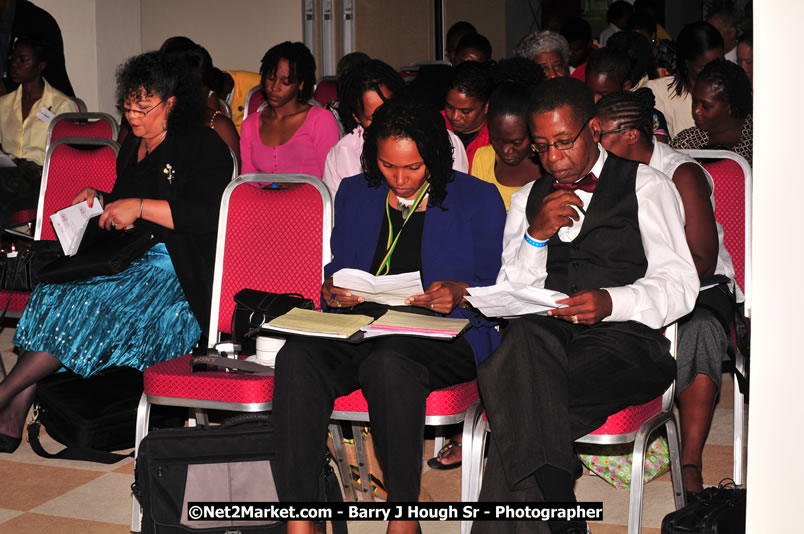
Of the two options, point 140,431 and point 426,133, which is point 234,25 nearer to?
point 426,133

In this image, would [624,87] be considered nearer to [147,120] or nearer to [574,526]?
[147,120]

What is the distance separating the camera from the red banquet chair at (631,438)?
7.98 ft

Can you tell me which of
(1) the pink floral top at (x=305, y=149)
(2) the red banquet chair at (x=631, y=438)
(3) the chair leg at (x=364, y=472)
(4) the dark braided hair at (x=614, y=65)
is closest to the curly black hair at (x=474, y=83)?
(1) the pink floral top at (x=305, y=149)

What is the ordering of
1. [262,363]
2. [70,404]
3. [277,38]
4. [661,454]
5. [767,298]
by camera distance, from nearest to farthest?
[767,298] → [262,363] → [661,454] → [70,404] → [277,38]

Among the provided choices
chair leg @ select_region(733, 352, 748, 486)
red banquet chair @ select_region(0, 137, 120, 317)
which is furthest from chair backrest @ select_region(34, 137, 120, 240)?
chair leg @ select_region(733, 352, 748, 486)

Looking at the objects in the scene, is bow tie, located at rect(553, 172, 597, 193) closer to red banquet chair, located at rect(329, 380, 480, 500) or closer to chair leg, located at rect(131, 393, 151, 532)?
red banquet chair, located at rect(329, 380, 480, 500)

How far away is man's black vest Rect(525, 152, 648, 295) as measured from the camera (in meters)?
2.70

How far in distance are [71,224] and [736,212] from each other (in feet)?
7.71

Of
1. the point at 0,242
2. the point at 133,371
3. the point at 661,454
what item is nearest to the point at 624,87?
the point at 661,454

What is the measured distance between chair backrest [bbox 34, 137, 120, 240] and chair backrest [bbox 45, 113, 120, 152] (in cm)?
64

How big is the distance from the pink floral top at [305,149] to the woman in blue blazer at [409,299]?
1.42 m

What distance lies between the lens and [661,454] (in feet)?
10.5

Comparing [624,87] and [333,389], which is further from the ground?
[624,87]

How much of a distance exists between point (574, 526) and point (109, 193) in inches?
90.3
